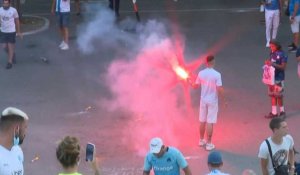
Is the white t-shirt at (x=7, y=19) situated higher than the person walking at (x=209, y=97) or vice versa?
the white t-shirt at (x=7, y=19)

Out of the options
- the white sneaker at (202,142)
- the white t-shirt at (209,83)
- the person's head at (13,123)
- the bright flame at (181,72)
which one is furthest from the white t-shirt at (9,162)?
the bright flame at (181,72)

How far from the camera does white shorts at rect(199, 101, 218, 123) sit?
1101 cm

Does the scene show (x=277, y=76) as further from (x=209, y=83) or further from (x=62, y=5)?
(x=62, y=5)

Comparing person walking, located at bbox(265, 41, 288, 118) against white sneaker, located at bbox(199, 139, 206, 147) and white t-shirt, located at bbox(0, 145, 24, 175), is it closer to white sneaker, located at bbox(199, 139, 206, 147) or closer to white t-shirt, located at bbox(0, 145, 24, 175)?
white sneaker, located at bbox(199, 139, 206, 147)

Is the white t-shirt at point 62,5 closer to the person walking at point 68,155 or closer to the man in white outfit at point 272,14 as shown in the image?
the man in white outfit at point 272,14

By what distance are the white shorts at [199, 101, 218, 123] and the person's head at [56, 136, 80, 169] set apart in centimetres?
559

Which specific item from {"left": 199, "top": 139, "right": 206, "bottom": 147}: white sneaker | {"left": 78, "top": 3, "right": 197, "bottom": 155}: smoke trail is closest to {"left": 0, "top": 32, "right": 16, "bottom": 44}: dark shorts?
{"left": 78, "top": 3, "right": 197, "bottom": 155}: smoke trail

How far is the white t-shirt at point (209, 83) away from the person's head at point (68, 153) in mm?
5464

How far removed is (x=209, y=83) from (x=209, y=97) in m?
0.25

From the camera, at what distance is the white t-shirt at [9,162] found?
220 inches

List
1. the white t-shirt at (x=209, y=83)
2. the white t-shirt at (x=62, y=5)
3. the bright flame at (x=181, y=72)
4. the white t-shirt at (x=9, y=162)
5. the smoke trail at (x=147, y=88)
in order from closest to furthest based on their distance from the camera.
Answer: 1. the white t-shirt at (x=9, y=162)
2. the white t-shirt at (x=209, y=83)
3. the smoke trail at (x=147, y=88)
4. the bright flame at (x=181, y=72)
5. the white t-shirt at (x=62, y=5)

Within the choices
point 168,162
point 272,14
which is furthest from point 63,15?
point 168,162

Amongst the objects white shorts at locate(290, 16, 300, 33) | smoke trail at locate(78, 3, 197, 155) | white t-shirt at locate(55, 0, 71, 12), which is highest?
white t-shirt at locate(55, 0, 71, 12)

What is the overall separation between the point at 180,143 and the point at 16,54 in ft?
24.3
